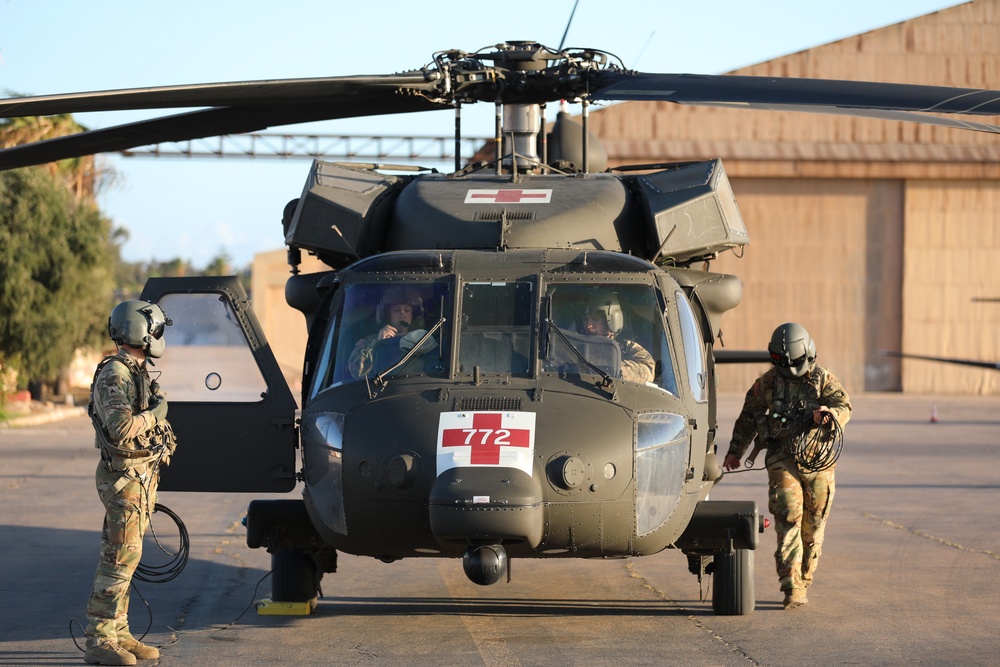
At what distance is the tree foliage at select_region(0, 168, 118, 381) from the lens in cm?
2839

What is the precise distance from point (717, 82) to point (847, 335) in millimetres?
32580

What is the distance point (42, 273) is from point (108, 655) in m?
23.7

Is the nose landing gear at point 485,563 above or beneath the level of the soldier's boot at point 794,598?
above

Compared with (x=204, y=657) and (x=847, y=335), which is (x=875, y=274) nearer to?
(x=847, y=335)

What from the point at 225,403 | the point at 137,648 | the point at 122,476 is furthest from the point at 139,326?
the point at 137,648

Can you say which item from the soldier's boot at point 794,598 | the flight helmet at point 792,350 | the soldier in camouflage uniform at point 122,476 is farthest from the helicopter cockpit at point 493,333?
the soldier's boot at point 794,598

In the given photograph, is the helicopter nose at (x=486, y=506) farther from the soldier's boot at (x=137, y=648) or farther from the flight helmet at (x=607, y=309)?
the soldier's boot at (x=137, y=648)

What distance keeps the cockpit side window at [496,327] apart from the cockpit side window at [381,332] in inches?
5.2

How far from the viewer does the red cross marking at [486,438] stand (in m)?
7.05

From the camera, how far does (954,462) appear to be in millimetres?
20219

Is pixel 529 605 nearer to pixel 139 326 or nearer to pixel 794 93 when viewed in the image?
pixel 139 326

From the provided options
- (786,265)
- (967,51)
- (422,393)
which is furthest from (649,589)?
(967,51)

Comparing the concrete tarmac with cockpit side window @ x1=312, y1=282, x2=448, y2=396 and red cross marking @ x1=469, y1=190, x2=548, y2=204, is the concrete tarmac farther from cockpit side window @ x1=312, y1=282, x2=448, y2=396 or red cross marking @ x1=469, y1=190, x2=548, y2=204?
red cross marking @ x1=469, y1=190, x2=548, y2=204

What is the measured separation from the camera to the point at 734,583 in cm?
863
